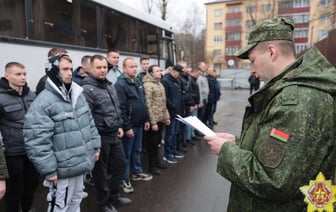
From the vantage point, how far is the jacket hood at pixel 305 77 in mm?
1438

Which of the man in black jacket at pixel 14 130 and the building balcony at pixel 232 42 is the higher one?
the building balcony at pixel 232 42

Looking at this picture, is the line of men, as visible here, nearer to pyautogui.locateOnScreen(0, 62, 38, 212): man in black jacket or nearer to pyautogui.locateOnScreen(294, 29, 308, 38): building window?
pyautogui.locateOnScreen(0, 62, 38, 212): man in black jacket

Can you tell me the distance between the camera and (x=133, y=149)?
4.90 meters

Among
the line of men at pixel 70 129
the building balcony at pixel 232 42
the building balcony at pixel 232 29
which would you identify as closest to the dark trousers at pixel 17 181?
the line of men at pixel 70 129

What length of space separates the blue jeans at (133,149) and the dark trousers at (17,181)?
149cm

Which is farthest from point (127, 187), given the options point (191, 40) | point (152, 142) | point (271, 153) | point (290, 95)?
point (191, 40)

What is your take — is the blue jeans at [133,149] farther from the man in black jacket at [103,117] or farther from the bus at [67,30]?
the bus at [67,30]

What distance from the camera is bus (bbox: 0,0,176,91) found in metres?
4.62

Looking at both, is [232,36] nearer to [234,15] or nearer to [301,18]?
[234,15]

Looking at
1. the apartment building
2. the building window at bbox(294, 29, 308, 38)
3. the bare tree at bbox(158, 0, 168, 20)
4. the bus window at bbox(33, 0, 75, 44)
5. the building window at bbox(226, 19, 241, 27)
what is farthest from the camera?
the building window at bbox(226, 19, 241, 27)

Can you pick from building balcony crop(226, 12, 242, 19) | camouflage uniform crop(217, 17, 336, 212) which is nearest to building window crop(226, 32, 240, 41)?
building balcony crop(226, 12, 242, 19)

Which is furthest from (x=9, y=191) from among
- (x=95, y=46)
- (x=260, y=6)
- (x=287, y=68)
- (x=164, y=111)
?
(x=260, y=6)

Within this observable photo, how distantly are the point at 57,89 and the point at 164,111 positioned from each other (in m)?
2.76

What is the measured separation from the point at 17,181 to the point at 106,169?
1.02 meters
